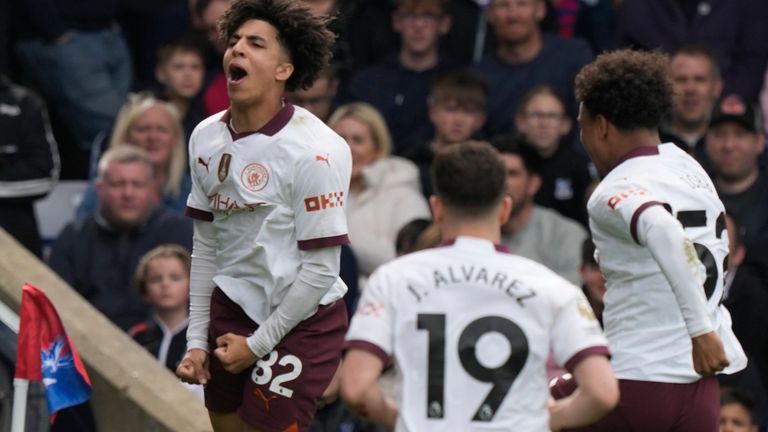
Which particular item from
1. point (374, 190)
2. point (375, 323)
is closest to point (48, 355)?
point (375, 323)

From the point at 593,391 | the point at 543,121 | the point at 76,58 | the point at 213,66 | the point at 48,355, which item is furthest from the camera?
the point at 213,66

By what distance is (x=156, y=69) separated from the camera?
464 inches

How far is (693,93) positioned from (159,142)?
3.36m

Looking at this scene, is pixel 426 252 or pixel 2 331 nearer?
→ pixel 426 252

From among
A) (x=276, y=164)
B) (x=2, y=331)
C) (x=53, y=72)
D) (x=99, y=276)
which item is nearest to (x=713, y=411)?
(x=276, y=164)

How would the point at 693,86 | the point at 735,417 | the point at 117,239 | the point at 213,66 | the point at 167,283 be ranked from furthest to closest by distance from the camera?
the point at 213,66
the point at 693,86
the point at 117,239
the point at 167,283
the point at 735,417

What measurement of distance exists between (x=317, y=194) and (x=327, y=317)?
0.49m

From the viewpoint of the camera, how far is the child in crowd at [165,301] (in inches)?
348

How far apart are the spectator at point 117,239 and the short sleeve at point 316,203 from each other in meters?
3.93

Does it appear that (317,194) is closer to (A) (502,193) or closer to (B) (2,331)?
(A) (502,193)

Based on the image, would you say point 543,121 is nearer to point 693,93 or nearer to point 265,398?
point 693,93

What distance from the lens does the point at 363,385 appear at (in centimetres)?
490

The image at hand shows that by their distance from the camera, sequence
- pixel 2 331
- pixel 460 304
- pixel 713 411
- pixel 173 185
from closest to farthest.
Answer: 1. pixel 460 304
2. pixel 713 411
3. pixel 2 331
4. pixel 173 185

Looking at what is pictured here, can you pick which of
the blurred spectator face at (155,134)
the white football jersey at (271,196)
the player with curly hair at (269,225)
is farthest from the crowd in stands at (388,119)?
the white football jersey at (271,196)
